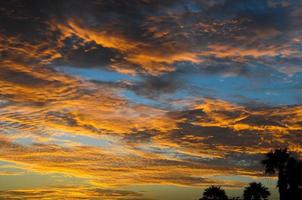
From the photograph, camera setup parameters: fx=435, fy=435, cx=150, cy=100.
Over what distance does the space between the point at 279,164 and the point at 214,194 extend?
28.0 meters

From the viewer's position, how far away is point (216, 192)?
324 feet

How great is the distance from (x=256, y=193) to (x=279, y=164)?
13.8 metres

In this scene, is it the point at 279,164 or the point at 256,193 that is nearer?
the point at 279,164

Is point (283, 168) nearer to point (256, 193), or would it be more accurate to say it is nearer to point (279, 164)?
point (279, 164)

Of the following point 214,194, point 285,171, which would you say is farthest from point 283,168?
point 214,194

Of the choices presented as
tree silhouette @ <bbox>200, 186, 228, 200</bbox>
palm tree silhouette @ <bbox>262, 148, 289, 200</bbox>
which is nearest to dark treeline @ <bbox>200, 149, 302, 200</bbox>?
palm tree silhouette @ <bbox>262, 148, 289, 200</bbox>

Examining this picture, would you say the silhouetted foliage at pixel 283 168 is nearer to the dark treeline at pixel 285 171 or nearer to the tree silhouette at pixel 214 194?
the dark treeline at pixel 285 171

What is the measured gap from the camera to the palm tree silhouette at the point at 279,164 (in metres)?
73.1

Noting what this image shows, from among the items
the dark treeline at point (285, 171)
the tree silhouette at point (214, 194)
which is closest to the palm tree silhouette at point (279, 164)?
the dark treeline at point (285, 171)

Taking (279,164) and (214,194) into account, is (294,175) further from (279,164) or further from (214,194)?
(214,194)

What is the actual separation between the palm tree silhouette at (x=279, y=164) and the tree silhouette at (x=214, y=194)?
2574 centimetres

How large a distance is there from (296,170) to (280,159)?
3.45 metres

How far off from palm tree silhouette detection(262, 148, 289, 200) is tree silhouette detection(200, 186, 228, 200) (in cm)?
2574

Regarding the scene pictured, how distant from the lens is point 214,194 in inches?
3873
